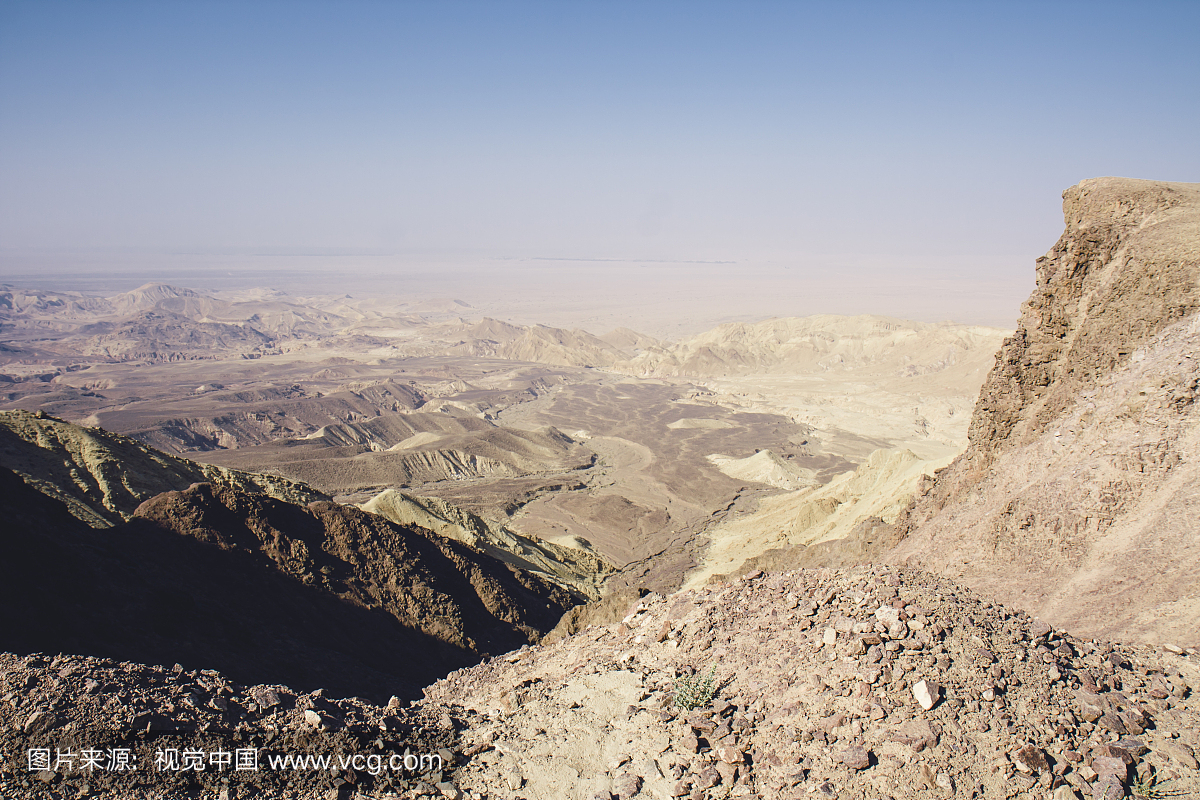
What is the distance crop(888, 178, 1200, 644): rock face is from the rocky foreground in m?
2.93

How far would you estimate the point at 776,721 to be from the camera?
669 cm

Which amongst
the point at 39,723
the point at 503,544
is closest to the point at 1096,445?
the point at 39,723

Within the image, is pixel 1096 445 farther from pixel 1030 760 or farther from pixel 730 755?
pixel 730 755

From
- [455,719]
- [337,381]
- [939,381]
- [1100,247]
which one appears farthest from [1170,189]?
[337,381]

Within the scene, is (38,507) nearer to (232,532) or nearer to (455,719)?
(232,532)

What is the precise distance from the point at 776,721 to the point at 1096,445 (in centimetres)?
933

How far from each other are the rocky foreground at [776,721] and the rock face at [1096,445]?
9.60 ft

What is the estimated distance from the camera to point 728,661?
8.02 m

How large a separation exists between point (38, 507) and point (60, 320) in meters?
171

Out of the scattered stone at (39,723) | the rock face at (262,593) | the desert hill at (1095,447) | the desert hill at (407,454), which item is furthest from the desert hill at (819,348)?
the scattered stone at (39,723)

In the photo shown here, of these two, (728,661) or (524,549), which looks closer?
(728,661)

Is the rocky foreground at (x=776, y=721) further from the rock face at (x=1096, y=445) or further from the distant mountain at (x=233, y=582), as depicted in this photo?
the distant mountain at (x=233, y=582)

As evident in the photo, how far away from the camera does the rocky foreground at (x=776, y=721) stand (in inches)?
225

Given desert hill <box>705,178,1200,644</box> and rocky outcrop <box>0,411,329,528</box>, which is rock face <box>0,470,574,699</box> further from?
desert hill <box>705,178,1200,644</box>
